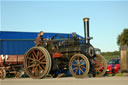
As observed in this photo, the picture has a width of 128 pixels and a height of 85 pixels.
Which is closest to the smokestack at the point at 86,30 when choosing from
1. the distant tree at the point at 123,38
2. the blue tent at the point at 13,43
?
the blue tent at the point at 13,43

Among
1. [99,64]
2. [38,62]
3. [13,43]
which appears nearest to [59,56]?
[38,62]

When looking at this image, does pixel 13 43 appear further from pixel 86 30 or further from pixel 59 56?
pixel 86 30

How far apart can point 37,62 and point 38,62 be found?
57mm

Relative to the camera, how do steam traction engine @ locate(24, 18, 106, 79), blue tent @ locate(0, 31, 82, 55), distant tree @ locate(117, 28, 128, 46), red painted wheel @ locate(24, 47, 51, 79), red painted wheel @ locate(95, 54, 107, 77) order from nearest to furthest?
red painted wheel @ locate(24, 47, 51, 79) → steam traction engine @ locate(24, 18, 106, 79) → red painted wheel @ locate(95, 54, 107, 77) → blue tent @ locate(0, 31, 82, 55) → distant tree @ locate(117, 28, 128, 46)

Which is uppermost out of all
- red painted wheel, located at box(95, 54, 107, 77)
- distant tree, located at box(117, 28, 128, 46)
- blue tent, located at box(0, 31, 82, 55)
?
distant tree, located at box(117, 28, 128, 46)

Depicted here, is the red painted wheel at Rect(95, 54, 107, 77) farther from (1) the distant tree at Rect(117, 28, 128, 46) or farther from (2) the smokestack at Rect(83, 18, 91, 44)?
(1) the distant tree at Rect(117, 28, 128, 46)

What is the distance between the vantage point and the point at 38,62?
10.9 metres

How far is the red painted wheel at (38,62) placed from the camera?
10461 millimetres

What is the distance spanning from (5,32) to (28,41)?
1.79m

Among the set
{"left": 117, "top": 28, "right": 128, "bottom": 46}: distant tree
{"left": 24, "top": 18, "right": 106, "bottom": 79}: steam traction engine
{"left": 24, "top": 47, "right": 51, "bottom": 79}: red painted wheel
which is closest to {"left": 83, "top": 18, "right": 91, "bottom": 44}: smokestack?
{"left": 24, "top": 18, "right": 106, "bottom": 79}: steam traction engine

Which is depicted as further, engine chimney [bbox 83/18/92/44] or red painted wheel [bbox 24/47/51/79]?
engine chimney [bbox 83/18/92/44]

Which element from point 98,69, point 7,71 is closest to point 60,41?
point 98,69

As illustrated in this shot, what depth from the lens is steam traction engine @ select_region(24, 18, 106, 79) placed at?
10.6m

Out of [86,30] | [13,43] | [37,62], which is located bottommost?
[37,62]
